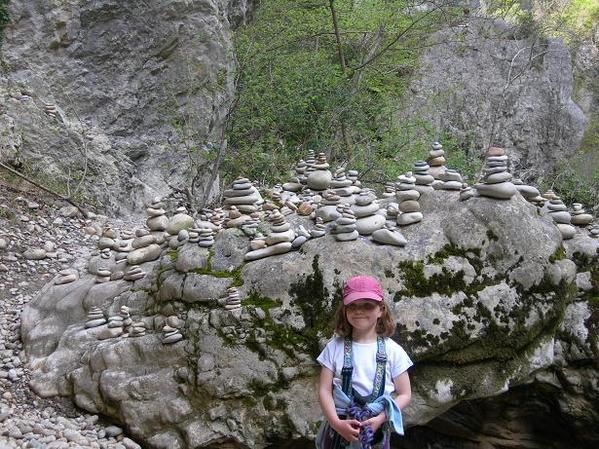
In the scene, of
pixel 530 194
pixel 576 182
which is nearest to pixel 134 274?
pixel 530 194

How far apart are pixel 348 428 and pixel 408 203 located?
253 cm

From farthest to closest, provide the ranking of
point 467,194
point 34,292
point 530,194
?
point 34,292 → point 530,194 → point 467,194

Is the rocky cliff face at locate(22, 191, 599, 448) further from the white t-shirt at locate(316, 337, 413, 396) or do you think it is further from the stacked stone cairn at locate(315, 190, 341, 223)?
the white t-shirt at locate(316, 337, 413, 396)

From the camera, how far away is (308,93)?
1154cm

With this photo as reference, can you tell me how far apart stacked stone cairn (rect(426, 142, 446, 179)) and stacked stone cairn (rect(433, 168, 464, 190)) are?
8cm

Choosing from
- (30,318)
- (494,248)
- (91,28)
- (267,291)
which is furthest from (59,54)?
(494,248)

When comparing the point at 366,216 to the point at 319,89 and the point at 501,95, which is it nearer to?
the point at 319,89

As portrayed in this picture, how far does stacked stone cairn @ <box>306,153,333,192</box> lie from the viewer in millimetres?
5699

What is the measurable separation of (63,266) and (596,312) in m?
5.39

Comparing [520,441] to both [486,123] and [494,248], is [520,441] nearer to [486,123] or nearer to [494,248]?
[494,248]

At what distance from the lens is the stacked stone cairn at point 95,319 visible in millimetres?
4898

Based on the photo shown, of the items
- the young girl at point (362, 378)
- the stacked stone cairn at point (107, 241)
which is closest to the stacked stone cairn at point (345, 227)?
the young girl at point (362, 378)

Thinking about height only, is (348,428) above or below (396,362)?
below

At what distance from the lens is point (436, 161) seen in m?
5.35
